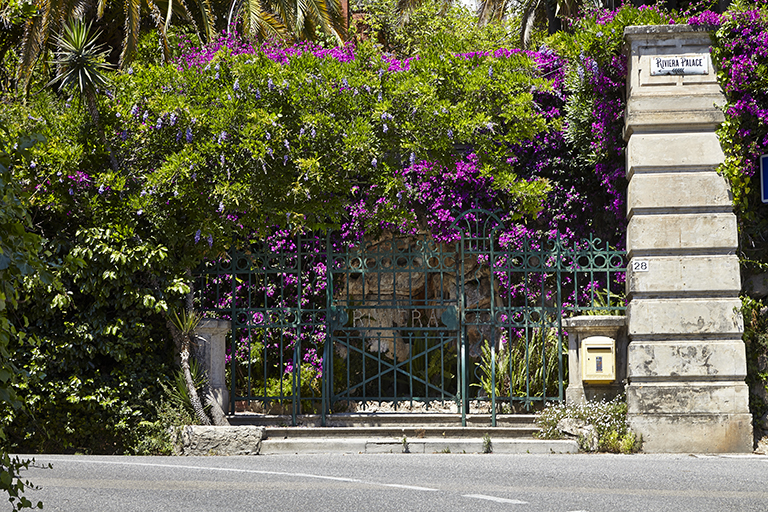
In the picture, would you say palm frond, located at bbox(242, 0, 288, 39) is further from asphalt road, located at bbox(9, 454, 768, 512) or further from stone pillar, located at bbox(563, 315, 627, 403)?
asphalt road, located at bbox(9, 454, 768, 512)

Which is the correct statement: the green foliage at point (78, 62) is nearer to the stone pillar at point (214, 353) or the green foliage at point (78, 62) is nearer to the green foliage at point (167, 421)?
the stone pillar at point (214, 353)

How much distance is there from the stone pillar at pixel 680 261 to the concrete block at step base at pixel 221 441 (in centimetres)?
419

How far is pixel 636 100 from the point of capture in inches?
378

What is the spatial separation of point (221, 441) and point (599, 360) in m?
4.38

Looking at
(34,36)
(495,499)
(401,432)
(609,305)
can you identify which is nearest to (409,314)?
(401,432)

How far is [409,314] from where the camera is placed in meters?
14.6

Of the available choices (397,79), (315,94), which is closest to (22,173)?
(315,94)

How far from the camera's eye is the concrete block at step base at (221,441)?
30.3 feet

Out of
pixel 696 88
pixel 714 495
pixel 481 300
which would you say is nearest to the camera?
pixel 714 495

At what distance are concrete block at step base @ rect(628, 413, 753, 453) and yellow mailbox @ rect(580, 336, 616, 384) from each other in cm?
79

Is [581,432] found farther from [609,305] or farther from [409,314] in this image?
[409,314]

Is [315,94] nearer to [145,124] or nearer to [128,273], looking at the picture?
[145,124]

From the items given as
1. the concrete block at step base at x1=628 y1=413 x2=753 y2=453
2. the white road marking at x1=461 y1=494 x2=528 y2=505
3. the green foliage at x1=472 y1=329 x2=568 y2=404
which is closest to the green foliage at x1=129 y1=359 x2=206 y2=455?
the green foliage at x1=472 y1=329 x2=568 y2=404

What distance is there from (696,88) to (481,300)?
5.53 meters
